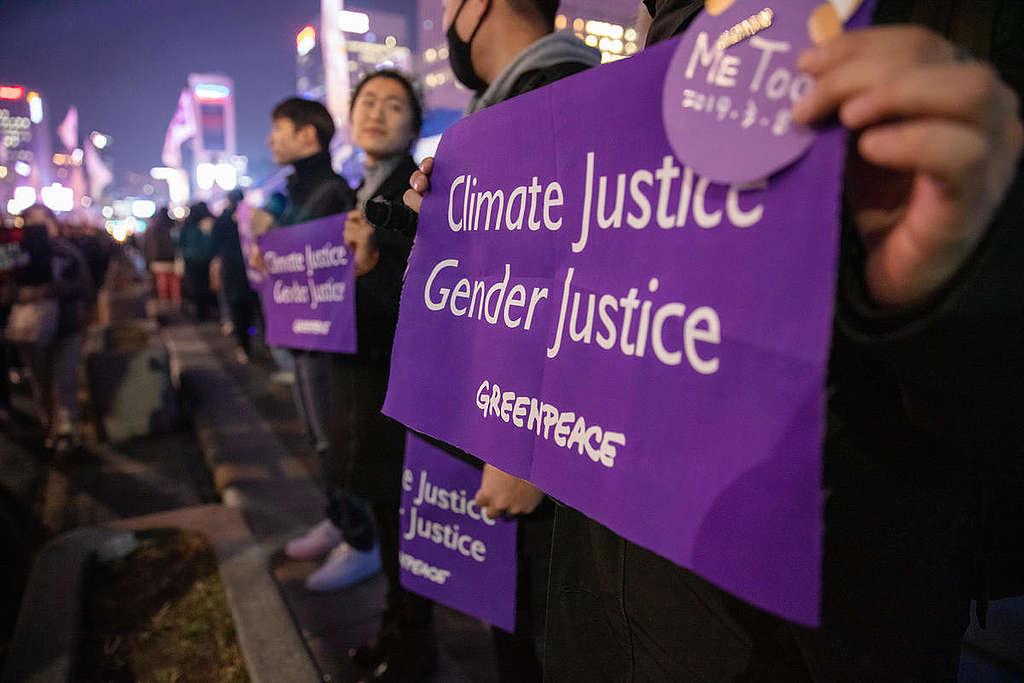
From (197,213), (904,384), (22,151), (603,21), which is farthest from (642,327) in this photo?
(22,151)

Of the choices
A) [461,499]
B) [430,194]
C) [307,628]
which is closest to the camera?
[430,194]

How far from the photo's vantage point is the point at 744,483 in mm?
656

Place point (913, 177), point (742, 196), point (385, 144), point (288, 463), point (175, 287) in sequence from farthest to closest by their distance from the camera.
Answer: point (175, 287)
point (288, 463)
point (385, 144)
point (742, 196)
point (913, 177)

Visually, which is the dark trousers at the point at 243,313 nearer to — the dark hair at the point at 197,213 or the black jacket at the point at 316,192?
the dark hair at the point at 197,213

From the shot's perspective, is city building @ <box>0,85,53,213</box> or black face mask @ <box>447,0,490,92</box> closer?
black face mask @ <box>447,0,490,92</box>

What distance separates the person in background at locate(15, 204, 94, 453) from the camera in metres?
5.04

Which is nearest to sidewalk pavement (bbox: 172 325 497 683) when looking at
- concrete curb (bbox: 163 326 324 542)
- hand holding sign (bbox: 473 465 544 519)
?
concrete curb (bbox: 163 326 324 542)

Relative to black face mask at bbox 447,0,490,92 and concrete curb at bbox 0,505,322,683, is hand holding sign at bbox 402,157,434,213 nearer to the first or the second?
black face mask at bbox 447,0,490,92

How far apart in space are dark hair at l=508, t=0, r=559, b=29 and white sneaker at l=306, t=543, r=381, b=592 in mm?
2589

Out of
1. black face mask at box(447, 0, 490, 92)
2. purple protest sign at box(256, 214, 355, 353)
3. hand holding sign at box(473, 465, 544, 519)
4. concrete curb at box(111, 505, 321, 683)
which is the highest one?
black face mask at box(447, 0, 490, 92)

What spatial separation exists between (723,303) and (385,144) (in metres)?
1.91

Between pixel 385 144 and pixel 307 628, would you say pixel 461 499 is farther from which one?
pixel 307 628

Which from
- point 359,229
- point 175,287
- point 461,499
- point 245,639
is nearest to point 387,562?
point 245,639

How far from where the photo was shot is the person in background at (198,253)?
10516 millimetres
